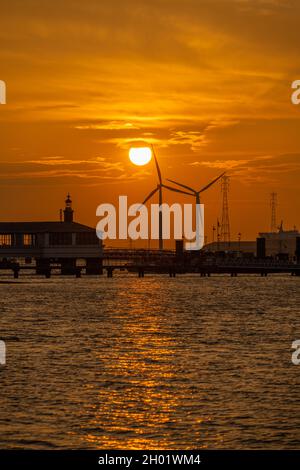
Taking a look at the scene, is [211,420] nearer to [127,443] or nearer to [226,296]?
[127,443]

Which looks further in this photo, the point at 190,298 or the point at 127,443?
the point at 190,298

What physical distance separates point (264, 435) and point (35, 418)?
32.8 ft

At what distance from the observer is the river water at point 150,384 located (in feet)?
134

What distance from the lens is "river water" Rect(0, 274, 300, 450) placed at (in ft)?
134

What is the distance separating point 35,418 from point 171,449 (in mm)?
7862

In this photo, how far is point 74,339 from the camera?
80250mm

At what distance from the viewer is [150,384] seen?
53.5 m

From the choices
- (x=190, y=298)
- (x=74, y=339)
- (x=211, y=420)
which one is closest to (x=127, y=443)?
(x=211, y=420)

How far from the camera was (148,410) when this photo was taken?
45938 millimetres
